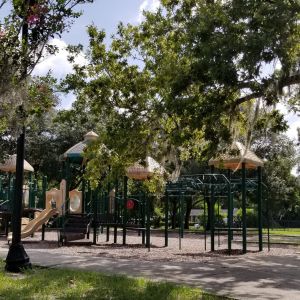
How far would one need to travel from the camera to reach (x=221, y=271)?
11.9 meters

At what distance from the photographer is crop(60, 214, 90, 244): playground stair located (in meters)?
20.2

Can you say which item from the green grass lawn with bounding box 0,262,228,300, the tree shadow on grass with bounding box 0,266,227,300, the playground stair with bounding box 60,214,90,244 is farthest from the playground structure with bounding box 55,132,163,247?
the tree shadow on grass with bounding box 0,266,227,300

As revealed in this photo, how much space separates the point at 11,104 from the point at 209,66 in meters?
3.86

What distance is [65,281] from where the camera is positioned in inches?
372

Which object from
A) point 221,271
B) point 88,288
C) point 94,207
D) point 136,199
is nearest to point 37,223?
point 94,207

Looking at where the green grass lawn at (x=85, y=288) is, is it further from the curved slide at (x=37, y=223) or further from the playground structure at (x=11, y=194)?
the playground structure at (x=11, y=194)

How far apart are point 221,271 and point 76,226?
10.4m

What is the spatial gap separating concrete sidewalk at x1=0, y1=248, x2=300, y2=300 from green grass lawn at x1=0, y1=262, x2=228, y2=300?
83cm

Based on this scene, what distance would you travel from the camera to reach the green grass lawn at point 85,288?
325 inches

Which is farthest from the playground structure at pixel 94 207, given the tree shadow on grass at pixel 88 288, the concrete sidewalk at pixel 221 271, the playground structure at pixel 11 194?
the tree shadow on grass at pixel 88 288

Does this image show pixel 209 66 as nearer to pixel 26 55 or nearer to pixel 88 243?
pixel 26 55

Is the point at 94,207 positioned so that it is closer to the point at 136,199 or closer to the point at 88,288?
the point at 136,199

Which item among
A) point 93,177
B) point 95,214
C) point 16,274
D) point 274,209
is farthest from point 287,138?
point 16,274

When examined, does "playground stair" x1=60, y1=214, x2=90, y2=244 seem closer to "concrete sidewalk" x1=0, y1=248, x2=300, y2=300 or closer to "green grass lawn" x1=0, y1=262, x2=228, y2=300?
"concrete sidewalk" x1=0, y1=248, x2=300, y2=300
